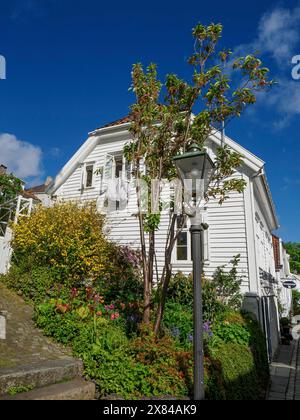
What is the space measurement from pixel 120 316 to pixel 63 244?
2942 millimetres

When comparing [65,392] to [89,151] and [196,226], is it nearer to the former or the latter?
[196,226]

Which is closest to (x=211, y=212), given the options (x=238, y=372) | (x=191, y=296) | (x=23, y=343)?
(x=191, y=296)

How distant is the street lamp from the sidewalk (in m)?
4.22

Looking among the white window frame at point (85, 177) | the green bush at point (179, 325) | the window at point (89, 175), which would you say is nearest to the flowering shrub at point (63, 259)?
the green bush at point (179, 325)

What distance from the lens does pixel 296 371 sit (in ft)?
29.4

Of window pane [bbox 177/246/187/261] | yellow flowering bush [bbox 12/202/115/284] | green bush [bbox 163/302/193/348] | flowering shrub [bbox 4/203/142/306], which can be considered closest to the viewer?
green bush [bbox 163/302/193/348]

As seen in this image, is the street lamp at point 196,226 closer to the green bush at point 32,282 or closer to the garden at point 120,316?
the garden at point 120,316

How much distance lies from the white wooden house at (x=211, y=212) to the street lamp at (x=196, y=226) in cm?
447

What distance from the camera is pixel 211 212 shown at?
11.3m

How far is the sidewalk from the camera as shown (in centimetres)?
696

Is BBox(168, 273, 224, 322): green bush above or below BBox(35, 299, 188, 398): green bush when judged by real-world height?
above

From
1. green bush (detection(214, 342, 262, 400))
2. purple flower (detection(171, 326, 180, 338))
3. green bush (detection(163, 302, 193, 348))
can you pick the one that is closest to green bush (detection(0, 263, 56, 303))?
green bush (detection(163, 302, 193, 348))

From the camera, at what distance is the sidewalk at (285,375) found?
22.8 feet

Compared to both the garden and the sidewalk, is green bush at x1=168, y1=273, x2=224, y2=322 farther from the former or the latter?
the sidewalk
